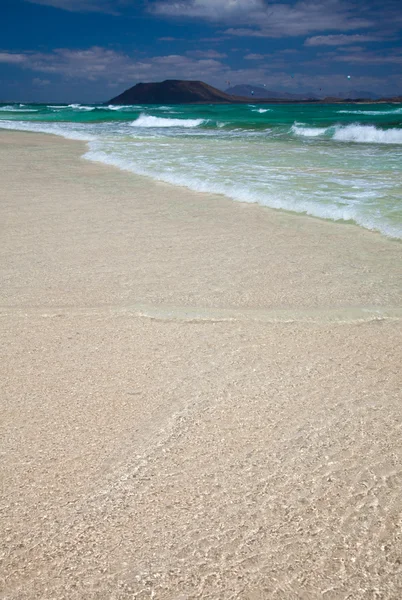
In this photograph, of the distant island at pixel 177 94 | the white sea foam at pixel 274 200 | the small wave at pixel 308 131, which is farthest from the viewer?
the distant island at pixel 177 94

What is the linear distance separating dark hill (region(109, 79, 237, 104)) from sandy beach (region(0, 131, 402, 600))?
360ft

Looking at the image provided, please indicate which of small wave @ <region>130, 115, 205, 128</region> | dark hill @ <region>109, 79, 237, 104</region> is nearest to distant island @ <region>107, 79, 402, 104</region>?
dark hill @ <region>109, 79, 237, 104</region>

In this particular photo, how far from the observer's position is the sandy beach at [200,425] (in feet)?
4.10

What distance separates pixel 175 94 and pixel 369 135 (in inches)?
4063

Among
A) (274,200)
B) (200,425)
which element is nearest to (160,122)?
(274,200)

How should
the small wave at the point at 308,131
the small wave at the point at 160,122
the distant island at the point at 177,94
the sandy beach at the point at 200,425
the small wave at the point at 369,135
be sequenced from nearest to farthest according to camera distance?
1. the sandy beach at the point at 200,425
2. the small wave at the point at 369,135
3. the small wave at the point at 308,131
4. the small wave at the point at 160,122
5. the distant island at the point at 177,94

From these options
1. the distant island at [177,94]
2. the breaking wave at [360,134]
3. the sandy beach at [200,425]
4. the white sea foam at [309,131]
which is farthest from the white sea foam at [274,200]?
the distant island at [177,94]

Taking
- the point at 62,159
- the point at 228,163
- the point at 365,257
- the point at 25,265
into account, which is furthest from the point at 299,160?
the point at 25,265

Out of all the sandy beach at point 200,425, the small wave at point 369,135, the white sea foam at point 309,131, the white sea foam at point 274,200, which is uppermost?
the white sea foam at point 309,131

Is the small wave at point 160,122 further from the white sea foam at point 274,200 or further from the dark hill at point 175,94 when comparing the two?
the dark hill at point 175,94

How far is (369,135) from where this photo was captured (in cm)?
1853

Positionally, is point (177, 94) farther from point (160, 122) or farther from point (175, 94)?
point (160, 122)

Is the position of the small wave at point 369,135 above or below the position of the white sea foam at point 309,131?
below

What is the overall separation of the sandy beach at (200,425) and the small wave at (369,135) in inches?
615
